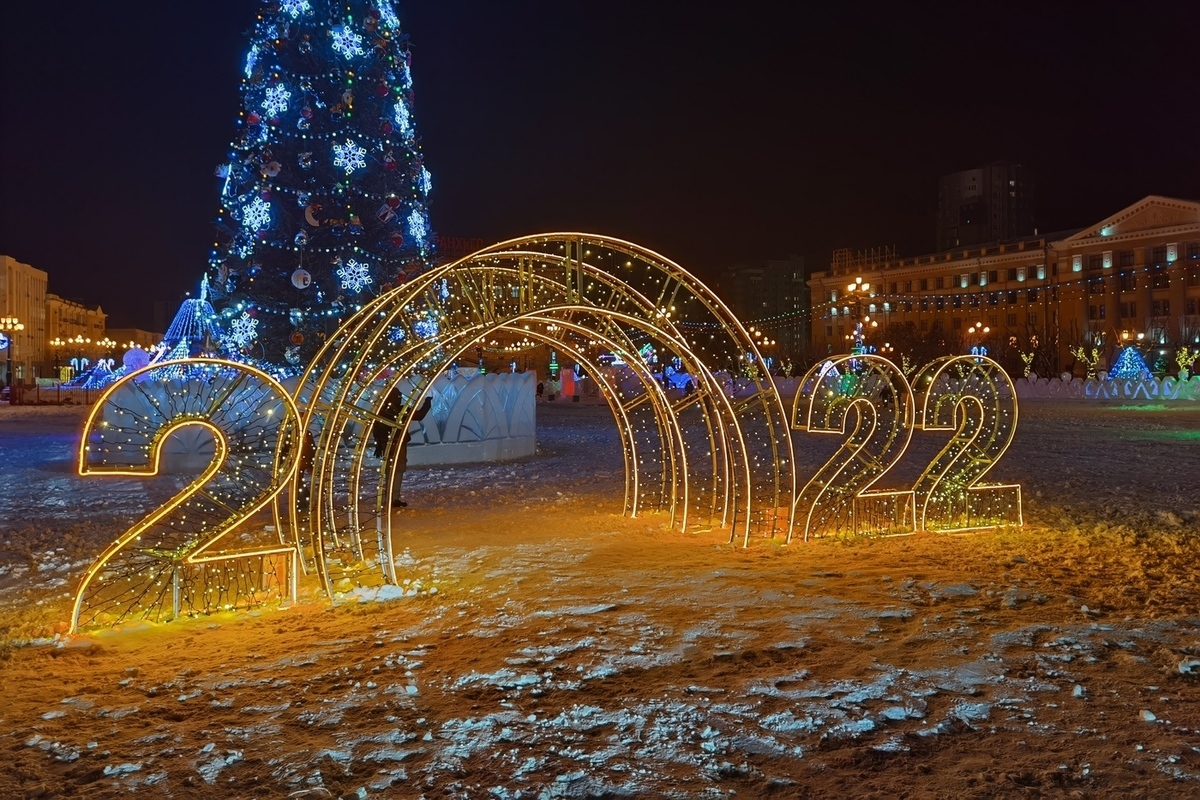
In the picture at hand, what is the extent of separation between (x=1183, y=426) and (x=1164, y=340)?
43.8 m

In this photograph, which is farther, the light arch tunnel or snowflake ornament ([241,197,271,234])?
snowflake ornament ([241,197,271,234])

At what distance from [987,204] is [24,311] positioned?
10868 centimetres

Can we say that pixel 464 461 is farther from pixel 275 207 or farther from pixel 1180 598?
pixel 1180 598

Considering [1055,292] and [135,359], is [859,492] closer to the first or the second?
[135,359]

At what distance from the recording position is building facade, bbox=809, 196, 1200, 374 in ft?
216

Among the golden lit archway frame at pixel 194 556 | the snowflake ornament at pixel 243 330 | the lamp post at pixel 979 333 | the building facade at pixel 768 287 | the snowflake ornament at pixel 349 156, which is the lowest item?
the golden lit archway frame at pixel 194 556

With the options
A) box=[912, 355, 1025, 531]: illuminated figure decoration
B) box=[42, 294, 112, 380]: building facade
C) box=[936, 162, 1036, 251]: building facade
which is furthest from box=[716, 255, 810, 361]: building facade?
box=[912, 355, 1025, 531]: illuminated figure decoration

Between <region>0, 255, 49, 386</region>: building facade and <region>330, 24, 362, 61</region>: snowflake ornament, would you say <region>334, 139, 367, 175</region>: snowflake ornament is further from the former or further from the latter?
<region>0, 255, 49, 386</region>: building facade

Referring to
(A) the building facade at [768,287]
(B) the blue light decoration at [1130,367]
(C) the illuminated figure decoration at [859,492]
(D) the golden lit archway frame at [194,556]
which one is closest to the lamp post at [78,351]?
(A) the building facade at [768,287]

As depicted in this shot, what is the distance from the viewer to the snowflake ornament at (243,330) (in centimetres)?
1781

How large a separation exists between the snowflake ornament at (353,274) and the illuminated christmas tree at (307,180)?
0.9 inches

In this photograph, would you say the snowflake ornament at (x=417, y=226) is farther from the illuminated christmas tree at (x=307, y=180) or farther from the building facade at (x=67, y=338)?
the building facade at (x=67, y=338)

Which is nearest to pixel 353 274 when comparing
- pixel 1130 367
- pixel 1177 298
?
pixel 1130 367

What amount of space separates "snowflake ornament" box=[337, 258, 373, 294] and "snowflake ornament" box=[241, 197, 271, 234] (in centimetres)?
166
